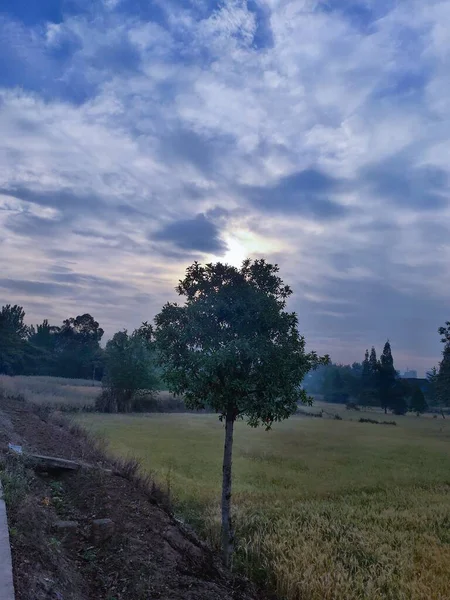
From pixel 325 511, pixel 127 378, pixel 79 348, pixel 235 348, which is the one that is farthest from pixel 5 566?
pixel 79 348

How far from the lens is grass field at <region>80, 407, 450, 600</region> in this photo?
9.77m

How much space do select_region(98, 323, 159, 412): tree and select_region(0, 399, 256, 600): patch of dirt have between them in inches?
1798

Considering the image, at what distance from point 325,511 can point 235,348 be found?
7585 millimetres

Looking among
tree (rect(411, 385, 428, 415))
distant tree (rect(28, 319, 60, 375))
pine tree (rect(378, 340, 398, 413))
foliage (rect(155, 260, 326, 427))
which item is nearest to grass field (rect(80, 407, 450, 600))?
foliage (rect(155, 260, 326, 427))

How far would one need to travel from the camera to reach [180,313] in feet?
40.8

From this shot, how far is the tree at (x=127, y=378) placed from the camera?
5850cm

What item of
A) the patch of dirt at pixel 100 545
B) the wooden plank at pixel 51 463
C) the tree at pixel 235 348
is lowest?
the patch of dirt at pixel 100 545

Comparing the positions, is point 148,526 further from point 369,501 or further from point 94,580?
point 369,501

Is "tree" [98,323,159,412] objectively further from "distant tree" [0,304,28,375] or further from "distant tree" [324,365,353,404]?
"distant tree" [324,365,353,404]

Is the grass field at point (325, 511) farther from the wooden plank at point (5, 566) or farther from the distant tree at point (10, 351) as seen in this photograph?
the distant tree at point (10, 351)

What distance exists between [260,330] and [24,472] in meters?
7.10

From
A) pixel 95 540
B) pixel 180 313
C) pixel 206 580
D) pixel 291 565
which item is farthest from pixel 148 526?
pixel 180 313

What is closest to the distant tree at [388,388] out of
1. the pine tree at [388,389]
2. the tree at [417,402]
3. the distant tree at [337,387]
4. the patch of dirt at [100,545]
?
the pine tree at [388,389]

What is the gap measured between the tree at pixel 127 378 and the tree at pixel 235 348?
4612cm
